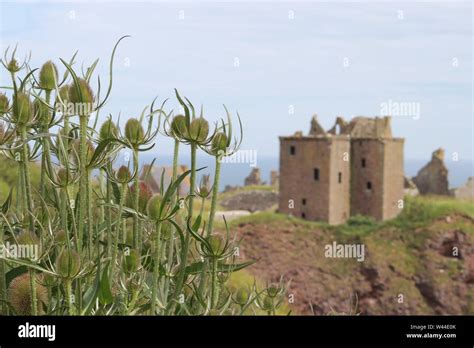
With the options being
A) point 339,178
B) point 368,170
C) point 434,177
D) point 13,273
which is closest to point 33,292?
point 13,273

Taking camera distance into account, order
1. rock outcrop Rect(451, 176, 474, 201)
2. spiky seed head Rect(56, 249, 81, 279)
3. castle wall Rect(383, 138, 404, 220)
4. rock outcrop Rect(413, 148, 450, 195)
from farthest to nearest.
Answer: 1. rock outcrop Rect(451, 176, 474, 201)
2. rock outcrop Rect(413, 148, 450, 195)
3. castle wall Rect(383, 138, 404, 220)
4. spiky seed head Rect(56, 249, 81, 279)

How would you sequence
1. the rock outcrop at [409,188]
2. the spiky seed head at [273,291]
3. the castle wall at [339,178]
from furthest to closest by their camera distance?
1. the rock outcrop at [409,188]
2. the castle wall at [339,178]
3. the spiky seed head at [273,291]

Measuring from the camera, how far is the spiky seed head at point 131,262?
1207 mm

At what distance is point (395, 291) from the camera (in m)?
40.8

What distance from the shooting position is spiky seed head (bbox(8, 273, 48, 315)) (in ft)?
3.80

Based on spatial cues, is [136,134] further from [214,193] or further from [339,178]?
[339,178]

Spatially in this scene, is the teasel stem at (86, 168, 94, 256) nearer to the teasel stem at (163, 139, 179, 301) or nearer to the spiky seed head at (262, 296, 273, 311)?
Result: the teasel stem at (163, 139, 179, 301)

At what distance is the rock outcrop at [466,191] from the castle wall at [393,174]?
3706 millimetres

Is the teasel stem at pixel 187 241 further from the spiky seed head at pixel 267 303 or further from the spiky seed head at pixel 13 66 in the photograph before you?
the spiky seed head at pixel 13 66

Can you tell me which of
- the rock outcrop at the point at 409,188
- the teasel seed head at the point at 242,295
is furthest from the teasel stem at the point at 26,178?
the rock outcrop at the point at 409,188

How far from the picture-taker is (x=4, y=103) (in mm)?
1279

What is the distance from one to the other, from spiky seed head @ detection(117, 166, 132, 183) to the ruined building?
35.4 metres

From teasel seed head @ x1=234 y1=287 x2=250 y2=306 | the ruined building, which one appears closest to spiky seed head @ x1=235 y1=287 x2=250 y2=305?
teasel seed head @ x1=234 y1=287 x2=250 y2=306
